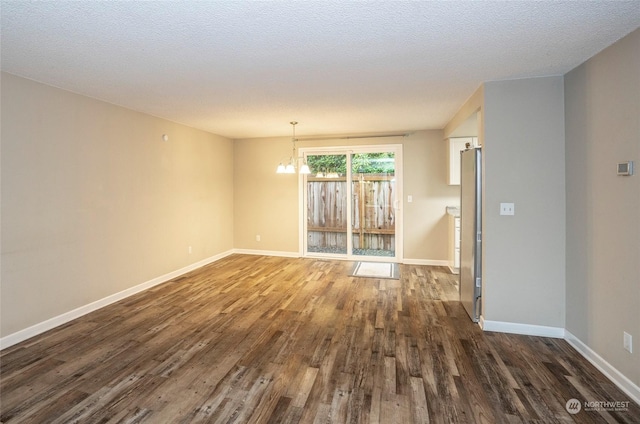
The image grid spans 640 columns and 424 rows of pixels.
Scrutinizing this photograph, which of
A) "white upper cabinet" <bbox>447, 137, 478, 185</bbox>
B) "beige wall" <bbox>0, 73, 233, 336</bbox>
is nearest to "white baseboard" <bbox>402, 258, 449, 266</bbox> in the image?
"white upper cabinet" <bbox>447, 137, 478, 185</bbox>

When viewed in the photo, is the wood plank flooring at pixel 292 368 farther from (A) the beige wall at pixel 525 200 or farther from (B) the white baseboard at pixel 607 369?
(A) the beige wall at pixel 525 200

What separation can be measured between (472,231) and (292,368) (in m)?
2.34

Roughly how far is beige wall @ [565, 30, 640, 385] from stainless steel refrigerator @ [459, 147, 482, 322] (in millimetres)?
751

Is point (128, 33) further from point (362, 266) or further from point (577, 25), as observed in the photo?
point (362, 266)

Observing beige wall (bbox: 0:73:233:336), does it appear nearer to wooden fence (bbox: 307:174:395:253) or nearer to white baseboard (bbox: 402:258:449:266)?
wooden fence (bbox: 307:174:395:253)

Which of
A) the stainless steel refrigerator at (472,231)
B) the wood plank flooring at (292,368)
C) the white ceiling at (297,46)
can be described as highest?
the white ceiling at (297,46)

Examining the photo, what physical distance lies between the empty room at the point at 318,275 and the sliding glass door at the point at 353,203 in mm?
1078

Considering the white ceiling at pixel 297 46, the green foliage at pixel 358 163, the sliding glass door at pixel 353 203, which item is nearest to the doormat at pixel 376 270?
the sliding glass door at pixel 353 203

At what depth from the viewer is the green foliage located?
5992 millimetres

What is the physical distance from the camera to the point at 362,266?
5.71 meters

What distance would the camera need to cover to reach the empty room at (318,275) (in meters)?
2.01

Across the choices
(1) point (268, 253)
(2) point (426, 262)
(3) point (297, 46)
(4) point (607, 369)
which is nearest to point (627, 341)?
(4) point (607, 369)

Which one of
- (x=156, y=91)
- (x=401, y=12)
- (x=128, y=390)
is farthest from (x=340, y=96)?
(x=128, y=390)

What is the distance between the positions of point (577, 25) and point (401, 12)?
1.23 meters
